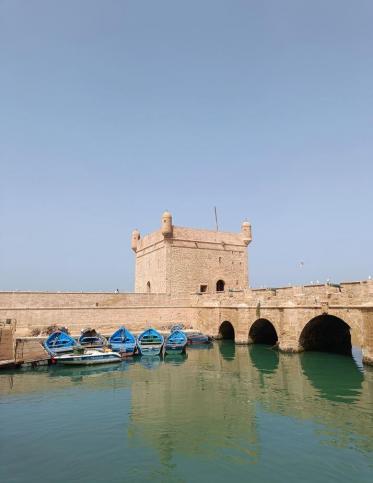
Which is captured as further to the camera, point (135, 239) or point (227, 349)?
point (135, 239)

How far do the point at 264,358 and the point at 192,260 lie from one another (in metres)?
16.1

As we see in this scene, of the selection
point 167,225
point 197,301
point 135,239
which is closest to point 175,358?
point 197,301

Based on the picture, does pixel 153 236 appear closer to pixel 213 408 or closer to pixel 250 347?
pixel 250 347

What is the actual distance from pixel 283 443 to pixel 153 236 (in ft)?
102

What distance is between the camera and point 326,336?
24359 millimetres

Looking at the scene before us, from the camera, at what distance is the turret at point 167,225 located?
3478 cm

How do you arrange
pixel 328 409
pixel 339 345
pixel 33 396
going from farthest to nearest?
pixel 339 345, pixel 33 396, pixel 328 409

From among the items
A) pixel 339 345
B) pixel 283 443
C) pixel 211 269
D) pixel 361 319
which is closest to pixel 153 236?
pixel 211 269

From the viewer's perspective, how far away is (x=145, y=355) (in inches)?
907

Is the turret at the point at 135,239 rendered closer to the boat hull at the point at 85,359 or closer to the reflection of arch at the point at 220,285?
the reflection of arch at the point at 220,285

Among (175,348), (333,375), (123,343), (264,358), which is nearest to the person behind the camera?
(333,375)

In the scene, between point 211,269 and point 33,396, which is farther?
point 211,269

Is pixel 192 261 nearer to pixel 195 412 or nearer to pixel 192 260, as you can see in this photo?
pixel 192 260

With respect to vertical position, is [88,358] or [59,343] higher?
[59,343]
